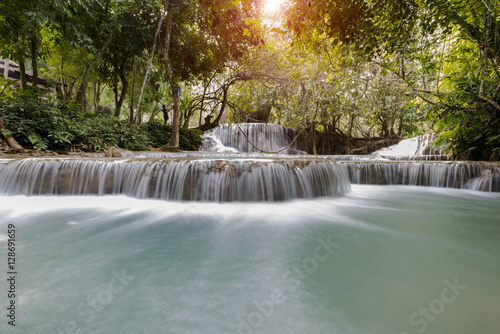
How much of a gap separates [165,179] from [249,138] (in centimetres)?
1216

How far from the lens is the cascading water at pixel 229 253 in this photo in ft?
3.86

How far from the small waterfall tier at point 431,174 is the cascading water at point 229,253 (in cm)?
190

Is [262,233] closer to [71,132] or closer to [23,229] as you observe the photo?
[23,229]

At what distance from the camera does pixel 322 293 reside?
1386 millimetres

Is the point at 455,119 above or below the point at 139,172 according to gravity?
above

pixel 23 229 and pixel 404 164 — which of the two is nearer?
pixel 23 229

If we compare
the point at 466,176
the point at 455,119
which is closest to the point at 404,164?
the point at 466,176

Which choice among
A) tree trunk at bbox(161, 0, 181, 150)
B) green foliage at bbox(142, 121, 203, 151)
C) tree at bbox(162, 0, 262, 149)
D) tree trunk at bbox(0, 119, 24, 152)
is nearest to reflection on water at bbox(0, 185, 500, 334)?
tree trunk at bbox(0, 119, 24, 152)

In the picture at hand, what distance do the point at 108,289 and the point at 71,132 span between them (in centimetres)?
905

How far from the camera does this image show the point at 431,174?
21.2 feet

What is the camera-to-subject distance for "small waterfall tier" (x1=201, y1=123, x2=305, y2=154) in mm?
15553

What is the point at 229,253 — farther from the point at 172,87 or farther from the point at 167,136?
the point at 167,136

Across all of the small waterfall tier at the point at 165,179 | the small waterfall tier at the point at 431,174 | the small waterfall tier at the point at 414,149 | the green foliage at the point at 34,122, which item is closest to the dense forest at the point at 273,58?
the green foliage at the point at 34,122

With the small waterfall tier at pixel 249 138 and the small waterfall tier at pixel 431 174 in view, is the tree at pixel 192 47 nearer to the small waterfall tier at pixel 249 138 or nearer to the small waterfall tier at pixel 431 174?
the small waterfall tier at pixel 249 138
